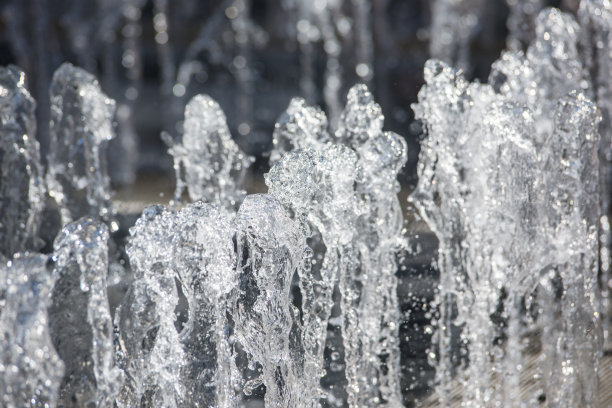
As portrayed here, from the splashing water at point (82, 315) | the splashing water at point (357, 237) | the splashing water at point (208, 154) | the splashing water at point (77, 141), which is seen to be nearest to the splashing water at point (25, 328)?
the splashing water at point (82, 315)

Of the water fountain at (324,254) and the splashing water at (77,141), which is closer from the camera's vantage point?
the water fountain at (324,254)

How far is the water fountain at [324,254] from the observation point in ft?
9.12

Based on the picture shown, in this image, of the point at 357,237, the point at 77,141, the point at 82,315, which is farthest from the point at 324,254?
the point at 77,141

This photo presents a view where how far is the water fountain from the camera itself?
2.78 meters

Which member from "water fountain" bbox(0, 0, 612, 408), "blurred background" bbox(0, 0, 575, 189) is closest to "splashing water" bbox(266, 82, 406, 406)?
"water fountain" bbox(0, 0, 612, 408)

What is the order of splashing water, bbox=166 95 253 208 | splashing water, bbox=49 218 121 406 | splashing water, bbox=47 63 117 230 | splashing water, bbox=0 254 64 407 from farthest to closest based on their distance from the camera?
splashing water, bbox=47 63 117 230 < splashing water, bbox=166 95 253 208 < splashing water, bbox=49 218 121 406 < splashing water, bbox=0 254 64 407

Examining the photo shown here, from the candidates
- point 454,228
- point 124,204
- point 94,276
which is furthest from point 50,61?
point 94,276

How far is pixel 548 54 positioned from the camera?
511 centimetres

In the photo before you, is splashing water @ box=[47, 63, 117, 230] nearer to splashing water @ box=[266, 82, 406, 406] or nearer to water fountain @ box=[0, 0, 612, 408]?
water fountain @ box=[0, 0, 612, 408]

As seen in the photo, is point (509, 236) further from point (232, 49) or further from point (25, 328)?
point (232, 49)

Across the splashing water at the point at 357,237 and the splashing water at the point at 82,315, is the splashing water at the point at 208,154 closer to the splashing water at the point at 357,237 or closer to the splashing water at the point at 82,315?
the splashing water at the point at 357,237

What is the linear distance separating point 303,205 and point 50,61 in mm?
6641

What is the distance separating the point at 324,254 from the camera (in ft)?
12.5

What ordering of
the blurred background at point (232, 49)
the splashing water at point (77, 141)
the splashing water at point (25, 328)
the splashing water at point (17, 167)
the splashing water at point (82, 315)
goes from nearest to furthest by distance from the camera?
the splashing water at point (25, 328), the splashing water at point (82, 315), the splashing water at point (17, 167), the splashing water at point (77, 141), the blurred background at point (232, 49)
